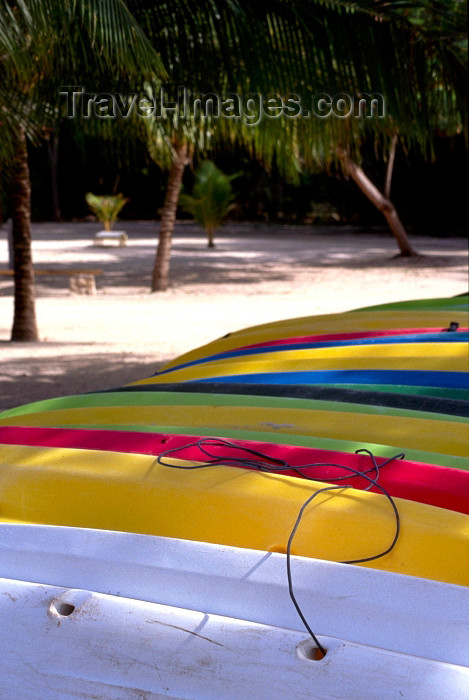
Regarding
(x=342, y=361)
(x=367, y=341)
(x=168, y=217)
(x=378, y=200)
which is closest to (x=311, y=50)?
(x=367, y=341)

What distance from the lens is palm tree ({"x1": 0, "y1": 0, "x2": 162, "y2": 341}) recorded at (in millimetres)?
4180

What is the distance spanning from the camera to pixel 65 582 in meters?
1.97

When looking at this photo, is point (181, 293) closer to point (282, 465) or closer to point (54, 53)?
point (54, 53)

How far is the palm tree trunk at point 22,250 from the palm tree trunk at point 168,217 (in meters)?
3.88

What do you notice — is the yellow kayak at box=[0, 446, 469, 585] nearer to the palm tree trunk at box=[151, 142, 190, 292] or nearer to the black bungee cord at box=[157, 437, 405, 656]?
the black bungee cord at box=[157, 437, 405, 656]

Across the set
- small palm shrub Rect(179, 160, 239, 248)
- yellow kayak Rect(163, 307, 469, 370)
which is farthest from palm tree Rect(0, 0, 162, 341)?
small palm shrub Rect(179, 160, 239, 248)

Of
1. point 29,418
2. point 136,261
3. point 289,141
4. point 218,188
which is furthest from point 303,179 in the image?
point 29,418

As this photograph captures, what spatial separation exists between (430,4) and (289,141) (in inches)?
49.9

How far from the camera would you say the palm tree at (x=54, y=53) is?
13.7ft

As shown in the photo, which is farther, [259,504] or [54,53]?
[54,53]

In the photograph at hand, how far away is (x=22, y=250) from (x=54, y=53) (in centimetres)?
351

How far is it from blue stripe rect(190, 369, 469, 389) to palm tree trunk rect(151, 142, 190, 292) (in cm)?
834

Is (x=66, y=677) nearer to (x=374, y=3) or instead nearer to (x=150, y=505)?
(x=150, y=505)

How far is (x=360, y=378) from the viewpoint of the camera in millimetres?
3646
